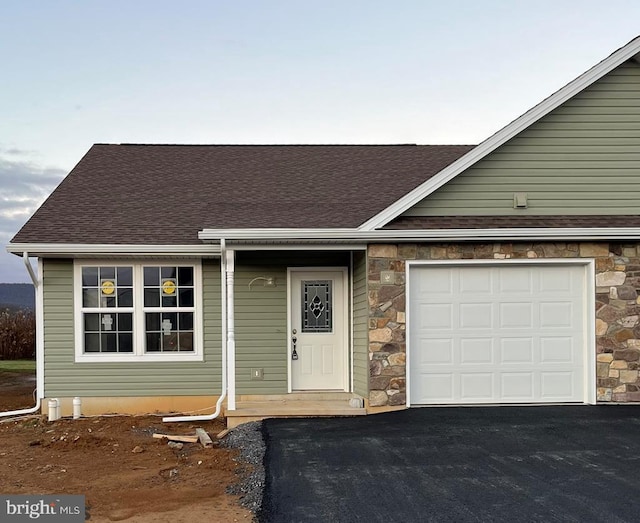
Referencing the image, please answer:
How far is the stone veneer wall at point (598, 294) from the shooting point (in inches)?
406

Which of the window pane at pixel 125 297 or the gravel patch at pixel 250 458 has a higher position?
the window pane at pixel 125 297

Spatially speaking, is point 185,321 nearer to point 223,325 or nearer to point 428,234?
point 223,325

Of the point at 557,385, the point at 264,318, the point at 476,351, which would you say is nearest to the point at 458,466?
the point at 476,351

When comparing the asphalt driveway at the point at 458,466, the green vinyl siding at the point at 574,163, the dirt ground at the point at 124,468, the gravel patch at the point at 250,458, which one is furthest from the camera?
the green vinyl siding at the point at 574,163

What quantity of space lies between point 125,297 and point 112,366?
111cm

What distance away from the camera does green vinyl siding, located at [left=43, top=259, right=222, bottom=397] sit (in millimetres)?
11750

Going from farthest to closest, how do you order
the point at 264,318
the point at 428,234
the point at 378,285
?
1. the point at 264,318
2. the point at 378,285
3. the point at 428,234

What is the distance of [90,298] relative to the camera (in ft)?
38.8

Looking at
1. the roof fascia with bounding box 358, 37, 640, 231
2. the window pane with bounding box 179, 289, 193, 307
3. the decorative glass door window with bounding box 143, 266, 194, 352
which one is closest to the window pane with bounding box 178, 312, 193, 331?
the decorative glass door window with bounding box 143, 266, 194, 352

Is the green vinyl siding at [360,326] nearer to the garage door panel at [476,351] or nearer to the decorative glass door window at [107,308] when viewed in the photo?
the garage door panel at [476,351]

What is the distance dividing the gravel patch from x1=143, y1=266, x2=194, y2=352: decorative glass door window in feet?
8.31

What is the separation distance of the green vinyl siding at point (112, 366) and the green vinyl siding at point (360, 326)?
2185mm

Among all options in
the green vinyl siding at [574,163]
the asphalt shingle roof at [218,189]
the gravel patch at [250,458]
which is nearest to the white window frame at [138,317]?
the asphalt shingle roof at [218,189]

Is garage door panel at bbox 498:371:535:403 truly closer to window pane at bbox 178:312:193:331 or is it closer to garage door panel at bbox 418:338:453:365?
garage door panel at bbox 418:338:453:365
